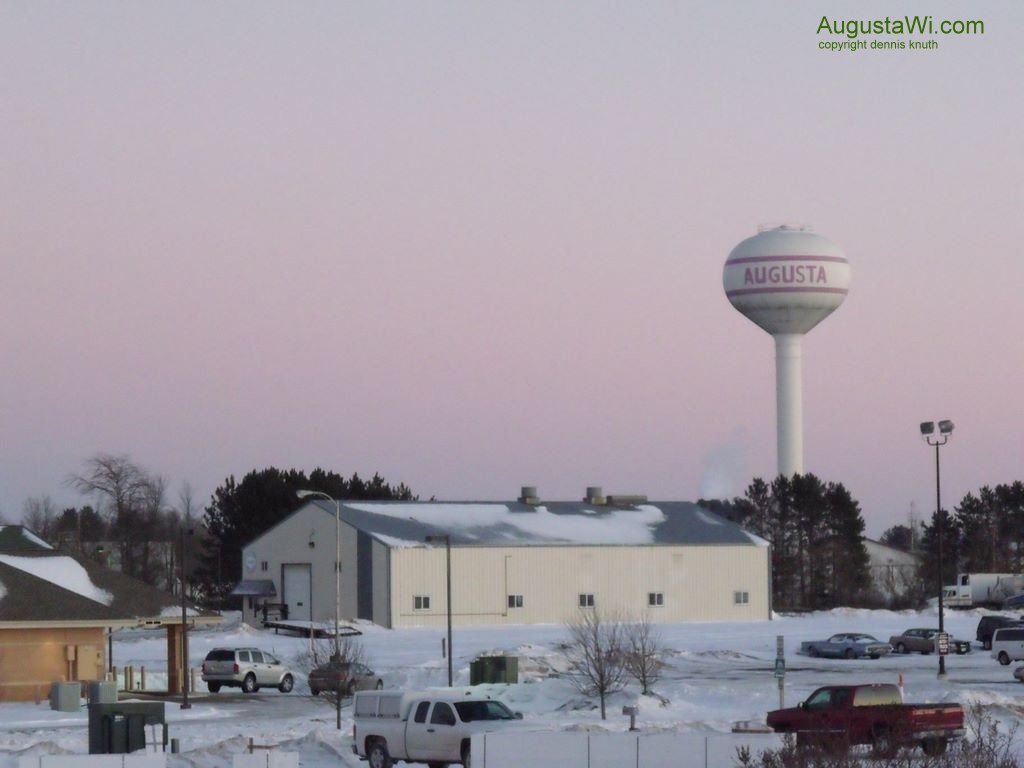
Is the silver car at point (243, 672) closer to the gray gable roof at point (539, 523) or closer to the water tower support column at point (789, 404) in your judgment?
the gray gable roof at point (539, 523)

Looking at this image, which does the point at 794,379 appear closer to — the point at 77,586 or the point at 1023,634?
the point at 1023,634

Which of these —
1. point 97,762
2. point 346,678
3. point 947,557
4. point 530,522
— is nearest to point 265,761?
point 97,762

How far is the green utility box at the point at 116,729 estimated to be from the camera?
33.8 meters

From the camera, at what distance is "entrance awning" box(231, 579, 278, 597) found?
101062 millimetres

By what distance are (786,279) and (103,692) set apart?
71.8 meters

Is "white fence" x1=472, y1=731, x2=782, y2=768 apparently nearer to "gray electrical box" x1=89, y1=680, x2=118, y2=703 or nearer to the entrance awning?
"gray electrical box" x1=89, y1=680, x2=118, y2=703

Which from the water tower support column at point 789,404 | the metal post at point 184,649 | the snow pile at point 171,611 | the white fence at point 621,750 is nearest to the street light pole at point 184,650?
the metal post at point 184,649

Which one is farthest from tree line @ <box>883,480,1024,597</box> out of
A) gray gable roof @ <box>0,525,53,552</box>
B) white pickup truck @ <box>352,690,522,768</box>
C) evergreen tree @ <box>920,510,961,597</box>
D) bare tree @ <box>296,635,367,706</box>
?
white pickup truck @ <box>352,690,522,768</box>

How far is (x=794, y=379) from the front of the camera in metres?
125

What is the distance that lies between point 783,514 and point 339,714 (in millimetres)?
81750

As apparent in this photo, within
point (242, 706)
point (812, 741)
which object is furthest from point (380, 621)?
point (812, 741)

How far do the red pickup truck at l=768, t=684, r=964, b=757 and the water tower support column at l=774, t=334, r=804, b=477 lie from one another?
85366 mm

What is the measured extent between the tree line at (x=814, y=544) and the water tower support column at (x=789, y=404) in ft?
12.2

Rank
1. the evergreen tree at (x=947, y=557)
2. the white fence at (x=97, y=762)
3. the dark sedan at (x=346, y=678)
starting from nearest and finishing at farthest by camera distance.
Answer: the white fence at (x=97, y=762)
the dark sedan at (x=346, y=678)
the evergreen tree at (x=947, y=557)
